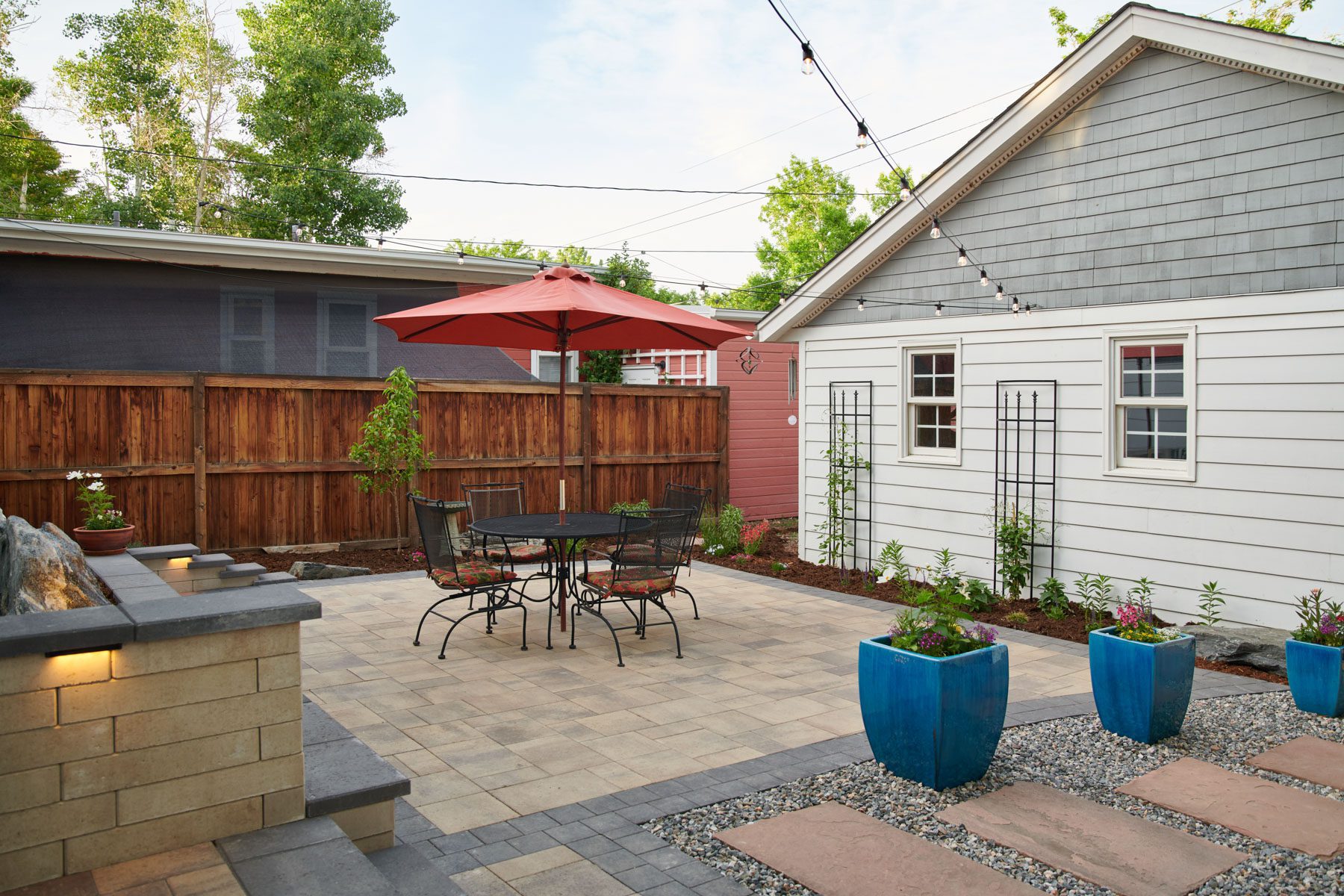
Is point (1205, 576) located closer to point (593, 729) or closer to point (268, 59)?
point (593, 729)

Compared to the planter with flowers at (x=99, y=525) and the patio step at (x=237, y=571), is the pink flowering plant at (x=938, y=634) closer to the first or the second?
the patio step at (x=237, y=571)

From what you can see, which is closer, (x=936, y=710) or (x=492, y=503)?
(x=936, y=710)

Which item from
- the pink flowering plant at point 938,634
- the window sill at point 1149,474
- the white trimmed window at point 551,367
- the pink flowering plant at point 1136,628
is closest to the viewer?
the pink flowering plant at point 938,634

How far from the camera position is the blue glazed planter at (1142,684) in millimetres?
4117

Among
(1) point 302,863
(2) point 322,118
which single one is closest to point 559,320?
(1) point 302,863

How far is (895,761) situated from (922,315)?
5.06 m

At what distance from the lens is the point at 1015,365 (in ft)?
24.2

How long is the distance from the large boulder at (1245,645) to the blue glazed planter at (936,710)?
8.02 feet

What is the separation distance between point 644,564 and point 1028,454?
127 inches

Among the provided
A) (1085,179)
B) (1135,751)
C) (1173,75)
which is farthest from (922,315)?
(1135,751)

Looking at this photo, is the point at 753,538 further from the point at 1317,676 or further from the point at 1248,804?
the point at 1248,804

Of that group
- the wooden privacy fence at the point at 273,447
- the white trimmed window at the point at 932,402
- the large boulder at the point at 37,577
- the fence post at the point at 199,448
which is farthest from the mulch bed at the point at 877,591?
the large boulder at the point at 37,577

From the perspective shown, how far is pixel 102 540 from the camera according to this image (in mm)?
6914

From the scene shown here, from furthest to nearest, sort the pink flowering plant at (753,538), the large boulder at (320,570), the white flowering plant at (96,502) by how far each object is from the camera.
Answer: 1. the pink flowering plant at (753,538)
2. the large boulder at (320,570)
3. the white flowering plant at (96,502)
